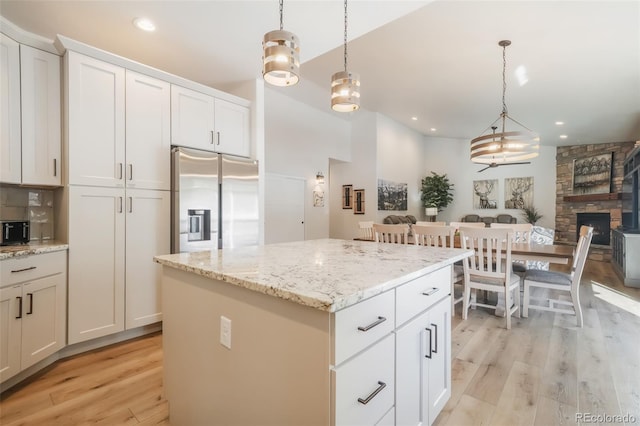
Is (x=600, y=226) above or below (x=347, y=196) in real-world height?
below

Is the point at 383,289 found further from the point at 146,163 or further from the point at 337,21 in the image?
the point at 146,163

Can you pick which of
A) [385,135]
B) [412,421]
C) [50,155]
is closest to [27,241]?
[50,155]

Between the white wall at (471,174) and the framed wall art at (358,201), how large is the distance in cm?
340

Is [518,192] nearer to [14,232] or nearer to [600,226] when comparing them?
[600,226]

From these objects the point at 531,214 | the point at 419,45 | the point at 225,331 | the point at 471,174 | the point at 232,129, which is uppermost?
the point at 419,45

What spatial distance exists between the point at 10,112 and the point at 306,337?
2644mm

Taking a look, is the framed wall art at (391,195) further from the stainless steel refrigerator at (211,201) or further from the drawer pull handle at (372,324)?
the drawer pull handle at (372,324)

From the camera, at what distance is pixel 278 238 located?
6.15 m

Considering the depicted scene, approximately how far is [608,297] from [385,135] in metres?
5.35

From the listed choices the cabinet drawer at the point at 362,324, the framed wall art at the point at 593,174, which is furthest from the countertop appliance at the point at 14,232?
the framed wall art at the point at 593,174

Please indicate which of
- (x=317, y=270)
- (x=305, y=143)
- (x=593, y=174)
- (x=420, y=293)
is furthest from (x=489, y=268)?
(x=593, y=174)

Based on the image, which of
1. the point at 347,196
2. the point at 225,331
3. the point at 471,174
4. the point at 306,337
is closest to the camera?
the point at 306,337

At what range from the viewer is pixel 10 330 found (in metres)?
1.85

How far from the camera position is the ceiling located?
7.50ft
